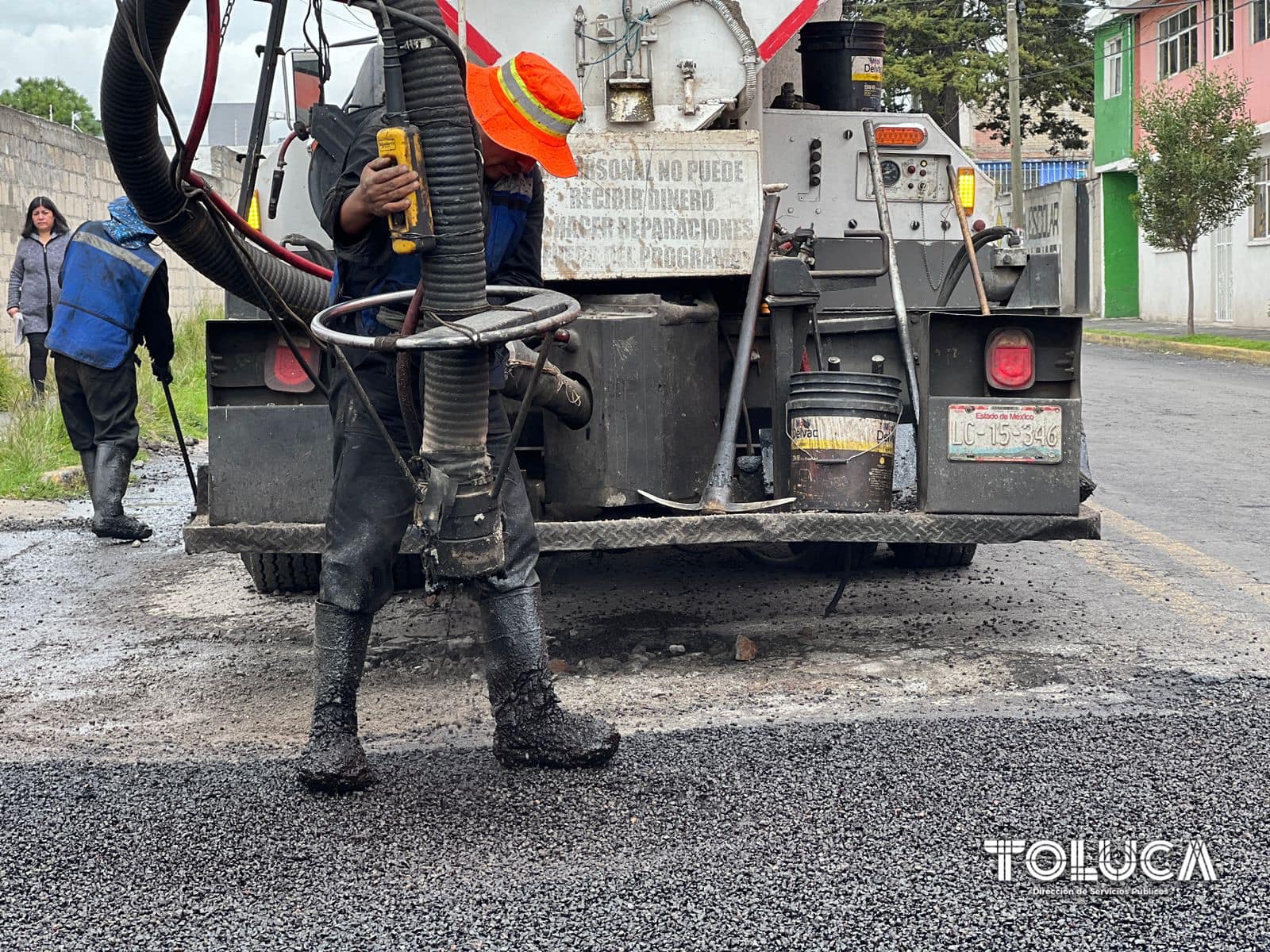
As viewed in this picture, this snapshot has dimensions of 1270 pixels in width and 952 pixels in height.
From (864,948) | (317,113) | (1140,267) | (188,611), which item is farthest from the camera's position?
(1140,267)

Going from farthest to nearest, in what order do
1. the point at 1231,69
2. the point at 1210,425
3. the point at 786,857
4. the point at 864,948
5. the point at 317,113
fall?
the point at 1231,69
the point at 1210,425
the point at 317,113
the point at 786,857
the point at 864,948

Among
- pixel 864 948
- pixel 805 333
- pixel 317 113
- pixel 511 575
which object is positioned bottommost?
pixel 864 948

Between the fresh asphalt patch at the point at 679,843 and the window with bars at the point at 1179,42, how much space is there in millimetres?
30893

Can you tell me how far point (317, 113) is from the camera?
3812 mm

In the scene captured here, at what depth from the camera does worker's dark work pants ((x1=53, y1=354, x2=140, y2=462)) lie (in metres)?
7.96

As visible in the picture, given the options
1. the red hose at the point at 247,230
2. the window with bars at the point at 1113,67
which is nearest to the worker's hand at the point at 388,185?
the red hose at the point at 247,230

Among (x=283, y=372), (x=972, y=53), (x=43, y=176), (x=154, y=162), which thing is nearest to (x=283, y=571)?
(x=283, y=372)

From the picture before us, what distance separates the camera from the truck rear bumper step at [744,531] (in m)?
4.88

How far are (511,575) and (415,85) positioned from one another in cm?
122

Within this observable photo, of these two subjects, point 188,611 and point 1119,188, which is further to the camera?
point 1119,188

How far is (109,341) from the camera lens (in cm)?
780

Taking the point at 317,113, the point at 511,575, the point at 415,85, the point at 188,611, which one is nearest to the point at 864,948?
the point at 511,575

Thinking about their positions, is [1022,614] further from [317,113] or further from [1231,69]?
[1231,69]
